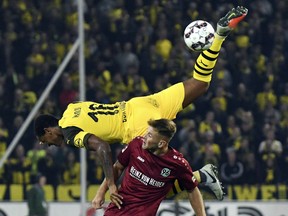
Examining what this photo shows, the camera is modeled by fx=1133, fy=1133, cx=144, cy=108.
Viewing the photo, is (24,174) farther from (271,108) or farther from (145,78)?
(271,108)

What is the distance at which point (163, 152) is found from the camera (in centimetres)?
1053

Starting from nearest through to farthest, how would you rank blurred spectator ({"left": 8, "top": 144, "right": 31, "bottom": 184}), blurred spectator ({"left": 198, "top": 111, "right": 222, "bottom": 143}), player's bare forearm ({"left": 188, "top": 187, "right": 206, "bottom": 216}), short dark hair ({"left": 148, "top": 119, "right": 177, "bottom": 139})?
short dark hair ({"left": 148, "top": 119, "right": 177, "bottom": 139})
player's bare forearm ({"left": 188, "top": 187, "right": 206, "bottom": 216})
blurred spectator ({"left": 8, "top": 144, "right": 31, "bottom": 184})
blurred spectator ({"left": 198, "top": 111, "right": 222, "bottom": 143})

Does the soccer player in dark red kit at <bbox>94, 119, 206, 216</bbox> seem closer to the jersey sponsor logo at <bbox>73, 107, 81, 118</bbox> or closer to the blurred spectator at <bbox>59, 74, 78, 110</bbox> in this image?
the jersey sponsor logo at <bbox>73, 107, 81, 118</bbox>

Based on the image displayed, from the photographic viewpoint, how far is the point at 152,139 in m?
10.3

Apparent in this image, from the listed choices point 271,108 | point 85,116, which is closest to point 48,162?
point 271,108

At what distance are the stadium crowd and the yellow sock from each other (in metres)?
6.09

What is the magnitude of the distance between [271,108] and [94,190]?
3.99 metres

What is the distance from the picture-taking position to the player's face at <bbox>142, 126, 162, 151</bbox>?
10.3 metres

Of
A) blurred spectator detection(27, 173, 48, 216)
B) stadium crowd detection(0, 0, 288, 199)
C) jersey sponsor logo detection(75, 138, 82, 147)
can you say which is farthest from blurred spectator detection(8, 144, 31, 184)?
jersey sponsor logo detection(75, 138, 82, 147)

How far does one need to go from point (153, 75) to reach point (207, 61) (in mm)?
7968

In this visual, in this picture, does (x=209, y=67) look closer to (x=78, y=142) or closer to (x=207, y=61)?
(x=207, y=61)

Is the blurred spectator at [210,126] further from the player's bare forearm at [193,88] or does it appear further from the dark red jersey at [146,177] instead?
the dark red jersey at [146,177]

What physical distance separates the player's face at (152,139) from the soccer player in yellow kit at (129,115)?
2.35 feet

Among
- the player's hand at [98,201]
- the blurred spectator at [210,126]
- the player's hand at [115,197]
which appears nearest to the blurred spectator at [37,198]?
the blurred spectator at [210,126]
